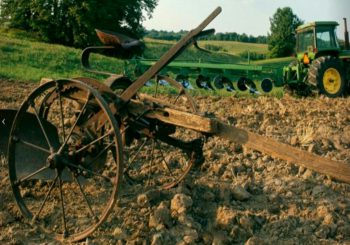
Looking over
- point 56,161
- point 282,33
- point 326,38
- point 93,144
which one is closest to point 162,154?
point 93,144

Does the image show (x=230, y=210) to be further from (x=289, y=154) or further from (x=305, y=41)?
(x=305, y=41)

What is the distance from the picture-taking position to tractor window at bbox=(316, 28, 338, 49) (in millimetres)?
13695

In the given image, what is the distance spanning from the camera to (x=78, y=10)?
33.6 metres

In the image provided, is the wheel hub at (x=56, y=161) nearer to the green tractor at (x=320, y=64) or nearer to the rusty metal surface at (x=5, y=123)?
the rusty metal surface at (x=5, y=123)

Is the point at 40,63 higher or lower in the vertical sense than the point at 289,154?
higher

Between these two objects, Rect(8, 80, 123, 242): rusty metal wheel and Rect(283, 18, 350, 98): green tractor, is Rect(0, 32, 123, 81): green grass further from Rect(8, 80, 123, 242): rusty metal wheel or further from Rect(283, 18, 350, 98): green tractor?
Rect(8, 80, 123, 242): rusty metal wheel

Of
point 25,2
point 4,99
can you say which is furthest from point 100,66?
point 25,2

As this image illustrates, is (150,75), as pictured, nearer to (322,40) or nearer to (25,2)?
(322,40)

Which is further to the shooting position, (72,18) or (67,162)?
(72,18)

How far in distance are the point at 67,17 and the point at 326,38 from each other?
24313 millimetres

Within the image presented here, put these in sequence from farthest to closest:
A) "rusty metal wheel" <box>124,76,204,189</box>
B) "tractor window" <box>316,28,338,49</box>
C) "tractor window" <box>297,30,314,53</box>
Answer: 1. "tractor window" <box>297,30,314,53</box>
2. "tractor window" <box>316,28,338,49</box>
3. "rusty metal wheel" <box>124,76,204,189</box>

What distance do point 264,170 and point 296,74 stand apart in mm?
8866

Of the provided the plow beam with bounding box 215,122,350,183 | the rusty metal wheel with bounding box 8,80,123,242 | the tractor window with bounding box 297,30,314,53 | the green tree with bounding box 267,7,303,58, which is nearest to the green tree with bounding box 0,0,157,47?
the green tree with bounding box 267,7,303,58

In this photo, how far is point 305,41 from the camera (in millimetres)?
14219
